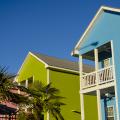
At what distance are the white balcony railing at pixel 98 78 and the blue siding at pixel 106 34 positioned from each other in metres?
0.64

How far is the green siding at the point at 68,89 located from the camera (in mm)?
28500

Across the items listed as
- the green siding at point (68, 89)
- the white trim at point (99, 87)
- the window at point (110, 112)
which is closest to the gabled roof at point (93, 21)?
the white trim at point (99, 87)

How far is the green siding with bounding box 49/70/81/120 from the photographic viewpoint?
2850 cm

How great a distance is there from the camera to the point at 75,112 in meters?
29.0

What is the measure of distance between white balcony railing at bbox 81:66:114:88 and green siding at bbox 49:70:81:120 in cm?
615

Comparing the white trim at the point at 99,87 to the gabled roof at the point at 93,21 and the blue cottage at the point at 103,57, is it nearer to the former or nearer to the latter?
the blue cottage at the point at 103,57

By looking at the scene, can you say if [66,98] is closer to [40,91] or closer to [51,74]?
[51,74]

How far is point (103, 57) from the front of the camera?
2450 cm

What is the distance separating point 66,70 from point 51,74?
1850 millimetres

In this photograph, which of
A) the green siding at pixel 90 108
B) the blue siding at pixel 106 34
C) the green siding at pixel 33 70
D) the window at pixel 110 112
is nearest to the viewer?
the blue siding at pixel 106 34

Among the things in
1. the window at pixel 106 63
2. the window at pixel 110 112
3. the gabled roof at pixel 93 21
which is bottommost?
the window at pixel 110 112

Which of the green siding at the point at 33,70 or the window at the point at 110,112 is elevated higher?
the green siding at the point at 33,70

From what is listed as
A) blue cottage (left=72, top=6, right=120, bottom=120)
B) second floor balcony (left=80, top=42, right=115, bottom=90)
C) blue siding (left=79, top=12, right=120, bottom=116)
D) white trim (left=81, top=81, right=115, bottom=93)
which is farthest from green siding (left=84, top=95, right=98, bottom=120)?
blue siding (left=79, top=12, right=120, bottom=116)

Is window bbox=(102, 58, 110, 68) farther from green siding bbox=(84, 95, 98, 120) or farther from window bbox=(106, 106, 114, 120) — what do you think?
green siding bbox=(84, 95, 98, 120)
